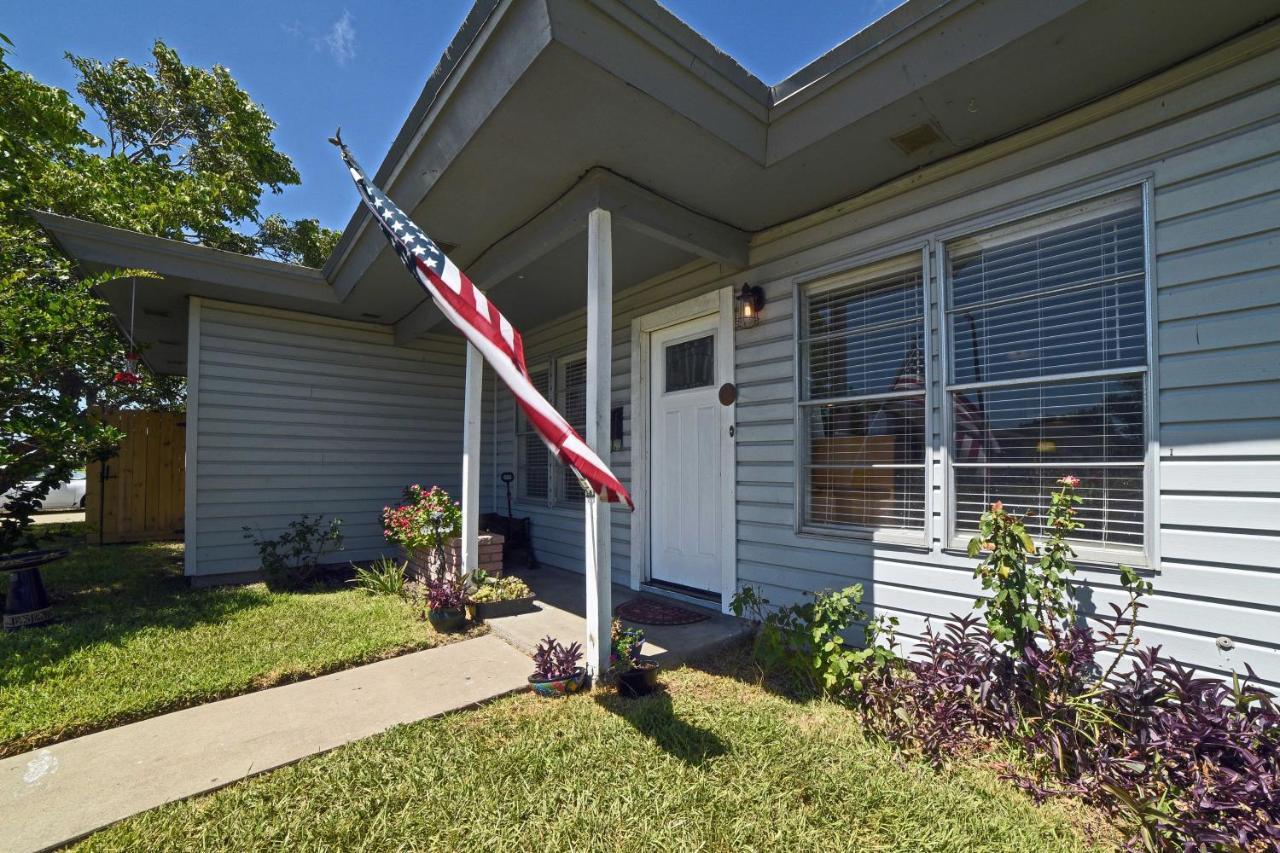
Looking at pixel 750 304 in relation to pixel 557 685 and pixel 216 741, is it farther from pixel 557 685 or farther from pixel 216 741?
pixel 216 741

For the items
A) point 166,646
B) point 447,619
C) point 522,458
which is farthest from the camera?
point 522,458

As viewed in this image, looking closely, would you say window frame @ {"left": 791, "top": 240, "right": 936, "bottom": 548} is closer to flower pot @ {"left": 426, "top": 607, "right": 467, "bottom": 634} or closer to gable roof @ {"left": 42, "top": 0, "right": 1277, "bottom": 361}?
gable roof @ {"left": 42, "top": 0, "right": 1277, "bottom": 361}

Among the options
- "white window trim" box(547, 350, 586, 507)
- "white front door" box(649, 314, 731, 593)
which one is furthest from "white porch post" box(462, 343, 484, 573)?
"white front door" box(649, 314, 731, 593)

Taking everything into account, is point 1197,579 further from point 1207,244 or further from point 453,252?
point 453,252

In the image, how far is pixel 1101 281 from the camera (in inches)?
99.1

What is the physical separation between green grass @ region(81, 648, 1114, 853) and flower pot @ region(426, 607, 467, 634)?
51.4 inches

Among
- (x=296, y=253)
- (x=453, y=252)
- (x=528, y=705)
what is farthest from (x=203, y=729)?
(x=296, y=253)

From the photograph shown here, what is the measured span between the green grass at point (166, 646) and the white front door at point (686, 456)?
190cm

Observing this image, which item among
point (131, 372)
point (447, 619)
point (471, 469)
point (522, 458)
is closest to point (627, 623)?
point (447, 619)

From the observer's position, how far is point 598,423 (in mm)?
3068

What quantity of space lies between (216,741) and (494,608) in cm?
180

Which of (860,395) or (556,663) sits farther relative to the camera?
(860,395)

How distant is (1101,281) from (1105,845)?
221cm

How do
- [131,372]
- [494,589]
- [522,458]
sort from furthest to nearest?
[522,458], [131,372], [494,589]
